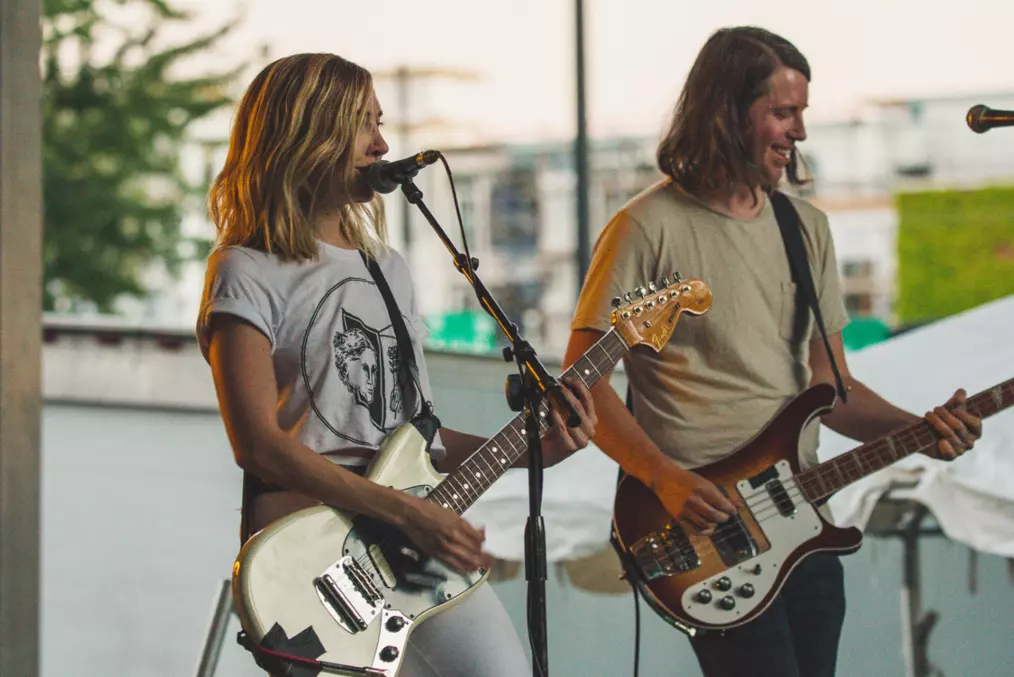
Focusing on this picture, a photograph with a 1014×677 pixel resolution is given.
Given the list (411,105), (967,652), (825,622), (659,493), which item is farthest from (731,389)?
(411,105)

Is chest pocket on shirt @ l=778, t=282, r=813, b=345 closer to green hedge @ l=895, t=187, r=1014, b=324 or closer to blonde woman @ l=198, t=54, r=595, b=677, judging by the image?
blonde woman @ l=198, t=54, r=595, b=677

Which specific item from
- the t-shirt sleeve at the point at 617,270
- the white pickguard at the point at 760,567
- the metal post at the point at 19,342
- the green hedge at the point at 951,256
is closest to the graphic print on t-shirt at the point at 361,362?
the t-shirt sleeve at the point at 617,270

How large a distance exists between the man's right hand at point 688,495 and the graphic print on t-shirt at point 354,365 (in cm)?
53

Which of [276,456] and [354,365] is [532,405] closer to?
[354,365]

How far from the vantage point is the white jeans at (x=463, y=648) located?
224 centimetres

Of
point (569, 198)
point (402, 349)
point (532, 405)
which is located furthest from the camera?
point (569, 198)

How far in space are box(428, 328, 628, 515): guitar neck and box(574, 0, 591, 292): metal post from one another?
2978 mm

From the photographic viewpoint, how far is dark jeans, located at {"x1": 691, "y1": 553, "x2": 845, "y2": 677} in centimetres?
245

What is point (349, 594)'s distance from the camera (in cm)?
216

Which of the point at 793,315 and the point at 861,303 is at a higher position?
the point at 793,315

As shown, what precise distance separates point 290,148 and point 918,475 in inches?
81.2

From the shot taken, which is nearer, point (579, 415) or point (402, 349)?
point (579, 415)

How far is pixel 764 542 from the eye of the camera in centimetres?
254

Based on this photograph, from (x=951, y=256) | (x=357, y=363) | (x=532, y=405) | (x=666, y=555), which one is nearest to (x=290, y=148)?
(x=357, y=363)
